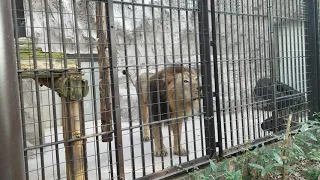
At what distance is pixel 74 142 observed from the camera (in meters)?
3.15

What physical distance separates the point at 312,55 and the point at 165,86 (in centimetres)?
278

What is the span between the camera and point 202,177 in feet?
11.7

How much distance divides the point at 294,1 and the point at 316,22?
1.68 ft

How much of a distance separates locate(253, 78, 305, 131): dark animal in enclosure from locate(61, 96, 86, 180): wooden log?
8.67 ft

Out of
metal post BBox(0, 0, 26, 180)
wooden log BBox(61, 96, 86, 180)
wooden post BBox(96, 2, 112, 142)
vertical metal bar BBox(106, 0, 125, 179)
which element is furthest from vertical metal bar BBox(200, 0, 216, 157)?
metal post BBox(0, 0, 26, 180)

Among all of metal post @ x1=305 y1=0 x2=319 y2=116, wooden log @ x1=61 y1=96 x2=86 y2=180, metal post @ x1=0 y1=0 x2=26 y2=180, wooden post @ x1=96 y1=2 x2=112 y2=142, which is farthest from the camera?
metal post @ x1=305 y1=0 x2=319 y2=116

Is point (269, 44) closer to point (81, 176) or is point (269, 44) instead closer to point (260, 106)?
point (260, 106)

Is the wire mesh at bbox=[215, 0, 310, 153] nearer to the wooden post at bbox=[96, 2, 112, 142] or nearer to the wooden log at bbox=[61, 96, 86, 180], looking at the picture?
the wooden post at bbox=[96, 2, 112, 142]

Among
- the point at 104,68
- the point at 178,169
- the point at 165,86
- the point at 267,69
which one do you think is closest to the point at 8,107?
the point at 104,68

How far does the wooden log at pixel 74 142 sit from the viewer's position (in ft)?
10.1

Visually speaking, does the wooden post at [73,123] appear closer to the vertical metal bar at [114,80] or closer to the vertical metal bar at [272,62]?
the vertical metal bar at [114,80]

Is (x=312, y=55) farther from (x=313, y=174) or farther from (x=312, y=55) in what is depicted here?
(x=313, y=174)

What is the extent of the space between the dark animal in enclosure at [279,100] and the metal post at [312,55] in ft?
0.93

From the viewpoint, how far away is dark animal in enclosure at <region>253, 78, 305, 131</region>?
16.7ft
